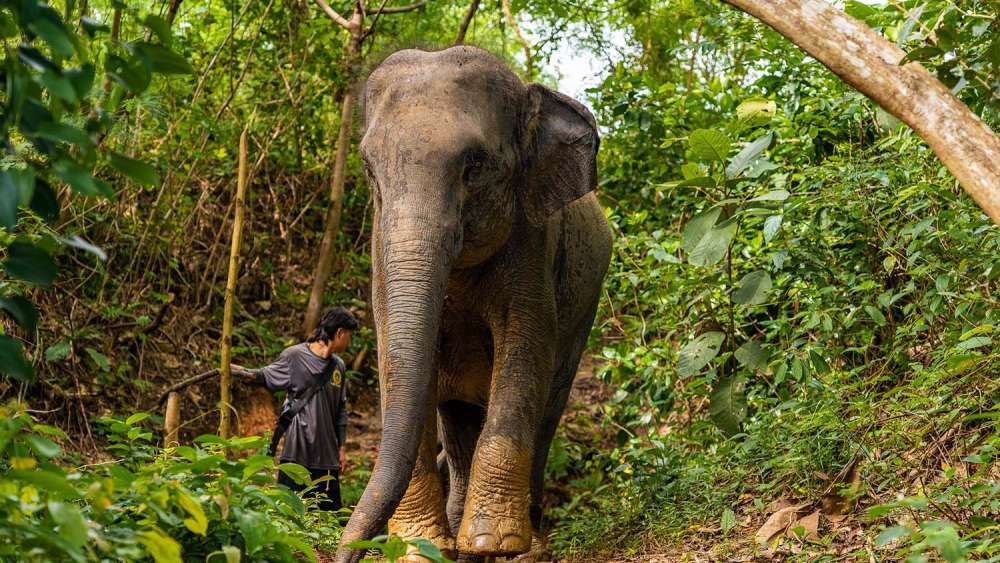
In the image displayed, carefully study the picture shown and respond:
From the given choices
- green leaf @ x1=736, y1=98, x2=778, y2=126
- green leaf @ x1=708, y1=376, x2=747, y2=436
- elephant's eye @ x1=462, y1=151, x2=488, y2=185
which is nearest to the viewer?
elephant's eye @ x1=462, y1=151, x2=488, y2=185

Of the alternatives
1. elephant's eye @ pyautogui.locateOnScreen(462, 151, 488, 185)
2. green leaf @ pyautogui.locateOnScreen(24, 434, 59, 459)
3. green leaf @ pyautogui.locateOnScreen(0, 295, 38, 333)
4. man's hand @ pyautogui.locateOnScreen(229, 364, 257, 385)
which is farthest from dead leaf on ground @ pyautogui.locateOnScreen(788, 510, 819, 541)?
man's hand @ pyautogui.locateOnScreen(229, 364, 257, 385)

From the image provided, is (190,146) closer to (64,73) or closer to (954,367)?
(954,367)

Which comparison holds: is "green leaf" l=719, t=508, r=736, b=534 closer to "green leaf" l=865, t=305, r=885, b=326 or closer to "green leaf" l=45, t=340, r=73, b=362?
"green leaf" l=865, t=305, r=885, b=326

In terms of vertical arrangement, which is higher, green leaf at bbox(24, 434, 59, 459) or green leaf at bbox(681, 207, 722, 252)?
green leaf at bbox(681, 207, 722, 252)

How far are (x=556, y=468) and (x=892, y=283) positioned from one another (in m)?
3.02

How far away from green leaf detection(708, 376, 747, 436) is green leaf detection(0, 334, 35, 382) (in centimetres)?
486

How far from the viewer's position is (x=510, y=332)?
18.4 ft

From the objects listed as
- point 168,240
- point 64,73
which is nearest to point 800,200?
point 64,73

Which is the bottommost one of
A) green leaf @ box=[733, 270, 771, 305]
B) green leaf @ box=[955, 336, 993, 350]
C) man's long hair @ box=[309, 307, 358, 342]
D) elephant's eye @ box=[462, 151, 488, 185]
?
man's long hair @ box=[309, 307, 358, 342]

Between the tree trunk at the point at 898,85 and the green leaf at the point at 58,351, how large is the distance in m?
5.30

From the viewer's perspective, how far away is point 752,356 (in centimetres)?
664

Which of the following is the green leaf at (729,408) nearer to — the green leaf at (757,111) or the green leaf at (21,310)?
the green leaf at (757,111)

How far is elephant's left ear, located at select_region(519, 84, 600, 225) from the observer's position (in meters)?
5.75

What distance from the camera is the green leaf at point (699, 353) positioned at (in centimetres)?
673
